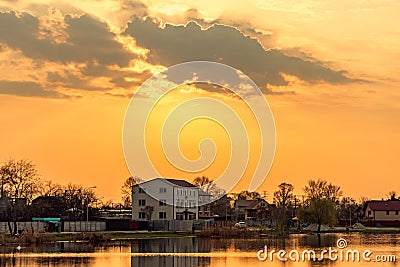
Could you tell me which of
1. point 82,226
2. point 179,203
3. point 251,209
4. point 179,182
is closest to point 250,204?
point 251,209

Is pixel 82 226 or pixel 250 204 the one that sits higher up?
pixel 250 204

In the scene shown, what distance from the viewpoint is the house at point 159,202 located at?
129 metres

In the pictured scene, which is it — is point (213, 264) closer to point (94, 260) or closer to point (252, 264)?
point (252, 264)

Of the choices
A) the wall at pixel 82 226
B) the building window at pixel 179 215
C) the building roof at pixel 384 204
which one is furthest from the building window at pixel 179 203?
the building roof at pixel 384 204

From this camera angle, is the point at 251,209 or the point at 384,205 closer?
the point at 384,205

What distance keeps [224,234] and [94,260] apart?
1698 inches

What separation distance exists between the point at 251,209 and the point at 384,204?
40.0 m

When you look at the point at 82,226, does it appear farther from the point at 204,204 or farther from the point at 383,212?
the point at 383,212

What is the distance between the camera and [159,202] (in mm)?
130250

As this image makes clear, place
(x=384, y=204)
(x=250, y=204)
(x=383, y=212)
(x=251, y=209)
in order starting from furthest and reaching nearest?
(x=250, y=204) → (x=251, y=209) → (x=384, y=204) → (x=383, y=212)

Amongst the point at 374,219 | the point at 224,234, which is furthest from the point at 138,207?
the point at 374,219

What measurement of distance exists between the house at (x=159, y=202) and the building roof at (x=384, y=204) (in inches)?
1678

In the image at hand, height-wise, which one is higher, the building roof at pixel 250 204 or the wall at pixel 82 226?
the building roof at pixel 250 204

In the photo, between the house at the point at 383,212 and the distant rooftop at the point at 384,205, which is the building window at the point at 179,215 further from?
the distant rooftop at the point at 384,205
